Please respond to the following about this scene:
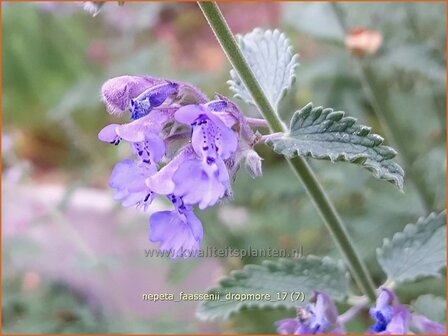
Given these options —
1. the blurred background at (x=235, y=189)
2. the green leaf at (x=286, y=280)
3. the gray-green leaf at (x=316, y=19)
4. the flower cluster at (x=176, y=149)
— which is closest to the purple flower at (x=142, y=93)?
the flower cluster at (x=176, y=149)

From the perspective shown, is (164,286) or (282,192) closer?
(282,192)

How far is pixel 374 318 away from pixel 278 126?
23cm

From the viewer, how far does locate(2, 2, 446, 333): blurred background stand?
1319 millimetres

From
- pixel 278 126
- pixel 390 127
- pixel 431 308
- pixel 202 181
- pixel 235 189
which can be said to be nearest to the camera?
pixel 202 181

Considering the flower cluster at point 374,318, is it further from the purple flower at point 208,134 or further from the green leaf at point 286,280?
Answer: the purple flower at point 208,134

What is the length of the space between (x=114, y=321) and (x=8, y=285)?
553mm

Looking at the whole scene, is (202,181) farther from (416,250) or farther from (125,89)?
(416,250)

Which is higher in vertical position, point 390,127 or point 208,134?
point 208,134

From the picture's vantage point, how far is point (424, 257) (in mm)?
800

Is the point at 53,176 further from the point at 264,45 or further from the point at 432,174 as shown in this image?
the point at 264,45

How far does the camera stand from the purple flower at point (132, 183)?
2.07 ft

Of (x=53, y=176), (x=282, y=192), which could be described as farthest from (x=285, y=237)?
(x=53, y=176)

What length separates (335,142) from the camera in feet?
2.06

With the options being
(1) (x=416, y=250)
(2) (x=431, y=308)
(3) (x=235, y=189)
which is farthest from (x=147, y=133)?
(3) (x=235, y=189)
